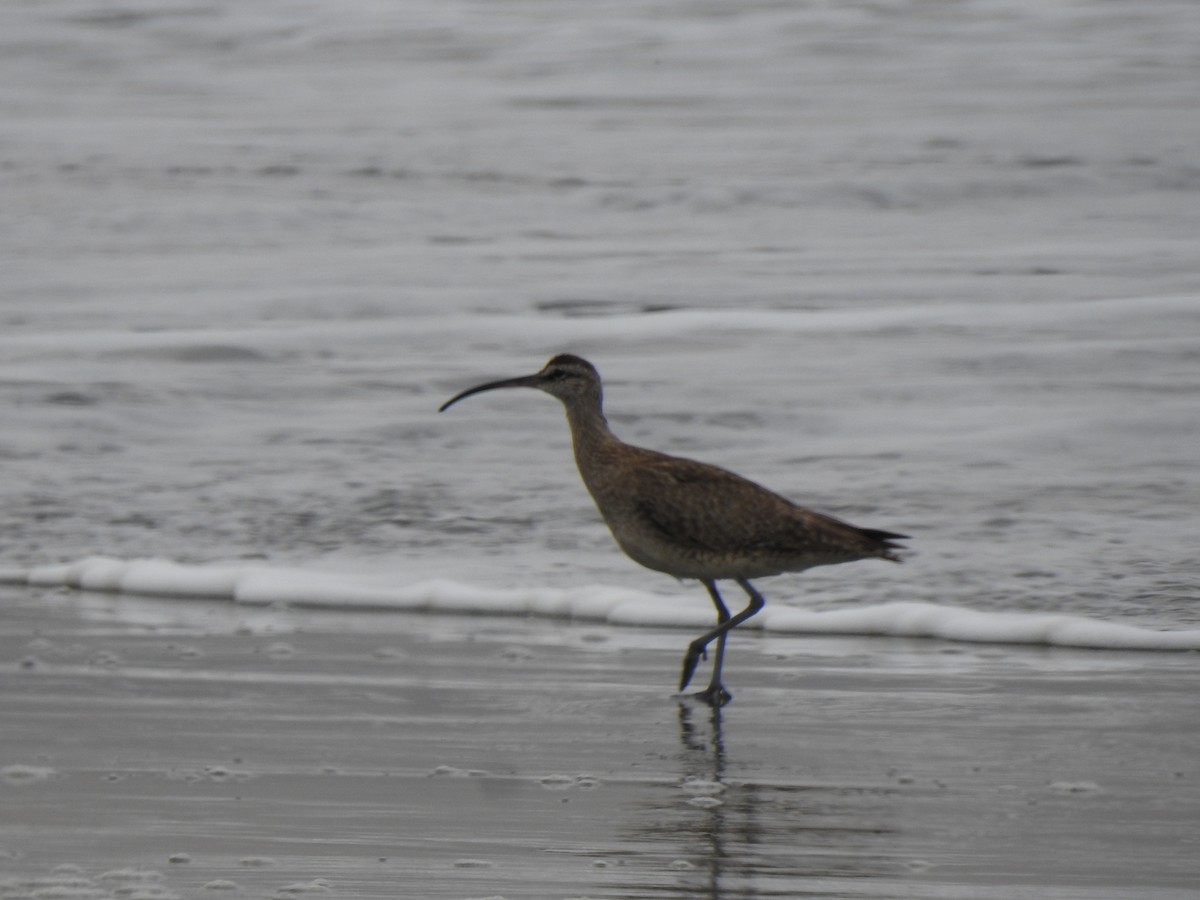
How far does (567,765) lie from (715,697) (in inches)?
31.9

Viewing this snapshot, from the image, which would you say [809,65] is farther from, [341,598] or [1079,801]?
[1079,801]

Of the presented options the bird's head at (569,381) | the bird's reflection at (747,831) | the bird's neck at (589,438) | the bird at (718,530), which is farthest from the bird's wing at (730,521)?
the bird's reflection at (747,831)

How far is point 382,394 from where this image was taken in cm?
1177

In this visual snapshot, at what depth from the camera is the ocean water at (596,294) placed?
799cm

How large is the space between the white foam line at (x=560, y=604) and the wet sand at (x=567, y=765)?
0.15m

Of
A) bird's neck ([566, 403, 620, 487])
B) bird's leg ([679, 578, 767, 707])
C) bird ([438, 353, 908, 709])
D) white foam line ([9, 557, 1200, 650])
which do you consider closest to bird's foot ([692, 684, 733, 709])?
bird's leg ([679, 578, 767, 707])

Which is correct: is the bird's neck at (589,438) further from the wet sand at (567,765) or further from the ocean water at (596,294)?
the ocean water at (596,294)

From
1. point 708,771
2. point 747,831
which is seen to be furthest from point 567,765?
point 747,831

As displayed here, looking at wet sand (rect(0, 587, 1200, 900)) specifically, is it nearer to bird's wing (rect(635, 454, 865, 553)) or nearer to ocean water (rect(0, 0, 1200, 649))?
bird's wing (rect(635, 454, 865, 553))

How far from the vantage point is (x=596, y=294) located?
50.2 feet

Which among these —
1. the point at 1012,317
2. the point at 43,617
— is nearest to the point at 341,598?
the point at 43,617

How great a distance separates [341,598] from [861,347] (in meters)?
6.47

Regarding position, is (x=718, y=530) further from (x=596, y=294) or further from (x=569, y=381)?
(x=596, y=294)

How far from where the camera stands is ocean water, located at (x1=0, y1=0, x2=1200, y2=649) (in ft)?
26.2
